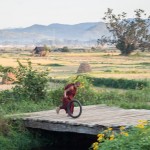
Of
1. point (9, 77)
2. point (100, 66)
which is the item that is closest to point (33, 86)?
point (9, 77)

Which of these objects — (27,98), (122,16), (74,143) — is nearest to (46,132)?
(74,143)

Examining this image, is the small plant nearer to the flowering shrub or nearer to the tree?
the flowering shrub

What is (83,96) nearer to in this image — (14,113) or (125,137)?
(14,113)

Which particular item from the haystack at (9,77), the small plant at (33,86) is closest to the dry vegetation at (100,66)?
the small plant at (33,86)

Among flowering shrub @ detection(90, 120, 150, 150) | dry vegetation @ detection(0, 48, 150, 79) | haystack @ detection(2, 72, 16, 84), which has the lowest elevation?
dry vegetation @ detection(0, 48, 150, 79)

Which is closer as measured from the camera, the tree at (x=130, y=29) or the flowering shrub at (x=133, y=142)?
the flowering shrub at (x=133, y=142)

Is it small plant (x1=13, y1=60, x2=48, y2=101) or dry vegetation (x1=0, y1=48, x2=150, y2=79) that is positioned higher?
small plant (x1=13, y1=60, x2=48, y2=101)

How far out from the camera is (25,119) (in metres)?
12.8

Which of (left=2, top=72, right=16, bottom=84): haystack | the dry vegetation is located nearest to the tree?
the dry vegetation

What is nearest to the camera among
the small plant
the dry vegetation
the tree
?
the small plant

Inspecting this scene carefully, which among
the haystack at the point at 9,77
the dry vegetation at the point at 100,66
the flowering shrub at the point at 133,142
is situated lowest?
the dry vegetation at the point at 100,66

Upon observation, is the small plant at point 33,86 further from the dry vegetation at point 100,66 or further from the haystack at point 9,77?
the haystack at point 9,77

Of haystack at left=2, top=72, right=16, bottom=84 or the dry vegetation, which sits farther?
the dry vegetation

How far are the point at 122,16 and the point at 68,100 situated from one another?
56.6m
